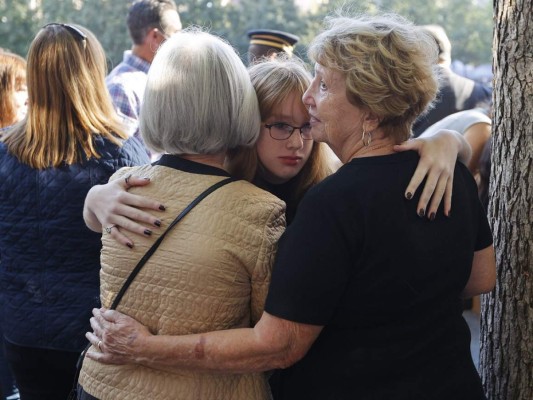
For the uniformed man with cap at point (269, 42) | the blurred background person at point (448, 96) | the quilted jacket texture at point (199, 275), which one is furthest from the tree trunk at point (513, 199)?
the uniformed man with cap at point (269, 42)

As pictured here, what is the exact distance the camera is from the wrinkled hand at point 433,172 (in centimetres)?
182

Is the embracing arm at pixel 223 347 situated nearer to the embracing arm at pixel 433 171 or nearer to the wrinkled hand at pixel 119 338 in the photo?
the wrinkled hand at pixel 119 338

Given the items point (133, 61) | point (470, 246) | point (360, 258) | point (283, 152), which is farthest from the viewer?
point (133, 61)

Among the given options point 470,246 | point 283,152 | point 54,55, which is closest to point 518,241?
point 470,246

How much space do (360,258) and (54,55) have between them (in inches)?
63.0

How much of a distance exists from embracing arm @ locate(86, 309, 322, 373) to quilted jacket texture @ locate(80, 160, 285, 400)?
0.16 ft

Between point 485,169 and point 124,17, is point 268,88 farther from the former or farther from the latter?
point 124,17

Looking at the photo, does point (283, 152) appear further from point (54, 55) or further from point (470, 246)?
point (54, 55)

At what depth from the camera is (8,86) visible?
3926mm

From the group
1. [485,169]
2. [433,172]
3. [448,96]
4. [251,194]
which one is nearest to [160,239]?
[251,194]

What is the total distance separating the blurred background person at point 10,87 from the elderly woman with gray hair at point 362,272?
2.32 meters

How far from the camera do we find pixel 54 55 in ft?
9.01

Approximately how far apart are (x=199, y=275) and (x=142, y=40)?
358 cm

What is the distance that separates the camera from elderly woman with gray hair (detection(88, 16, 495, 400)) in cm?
175
